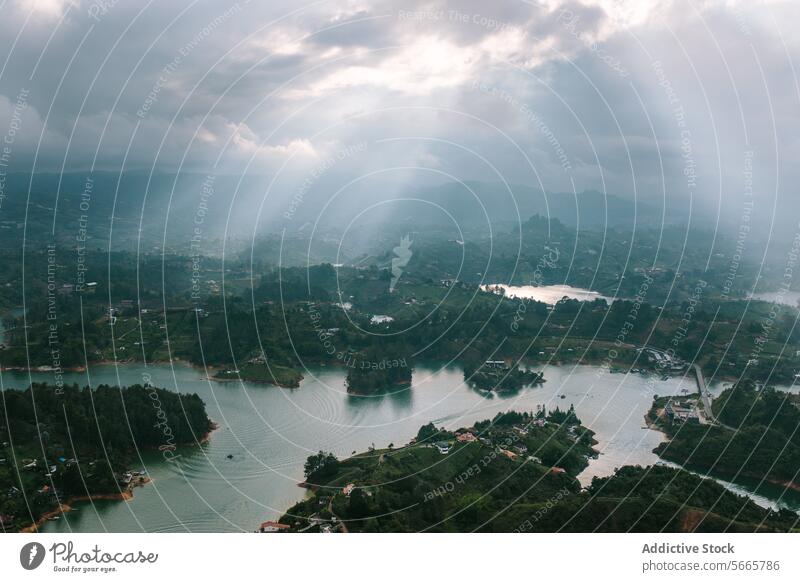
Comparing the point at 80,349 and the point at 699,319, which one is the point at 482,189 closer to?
the point at 699,319

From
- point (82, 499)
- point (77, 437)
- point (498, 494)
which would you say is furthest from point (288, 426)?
point (498, 494)

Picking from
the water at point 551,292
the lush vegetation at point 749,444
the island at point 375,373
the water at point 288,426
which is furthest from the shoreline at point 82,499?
the water at point 551,292

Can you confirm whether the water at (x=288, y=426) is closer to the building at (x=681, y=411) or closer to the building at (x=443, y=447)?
the building at (x=681, y=411)

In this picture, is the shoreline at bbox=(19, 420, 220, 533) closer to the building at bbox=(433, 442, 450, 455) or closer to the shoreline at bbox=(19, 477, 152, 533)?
the shoreline at bbox=(19, 477, 152, 533)

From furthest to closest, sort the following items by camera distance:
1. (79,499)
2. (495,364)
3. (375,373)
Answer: (495,364)
(375,373)
(79,499)

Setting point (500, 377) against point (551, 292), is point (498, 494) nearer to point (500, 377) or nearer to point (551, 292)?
point (500, 377)

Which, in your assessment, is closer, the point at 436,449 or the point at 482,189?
the point at 436,449
